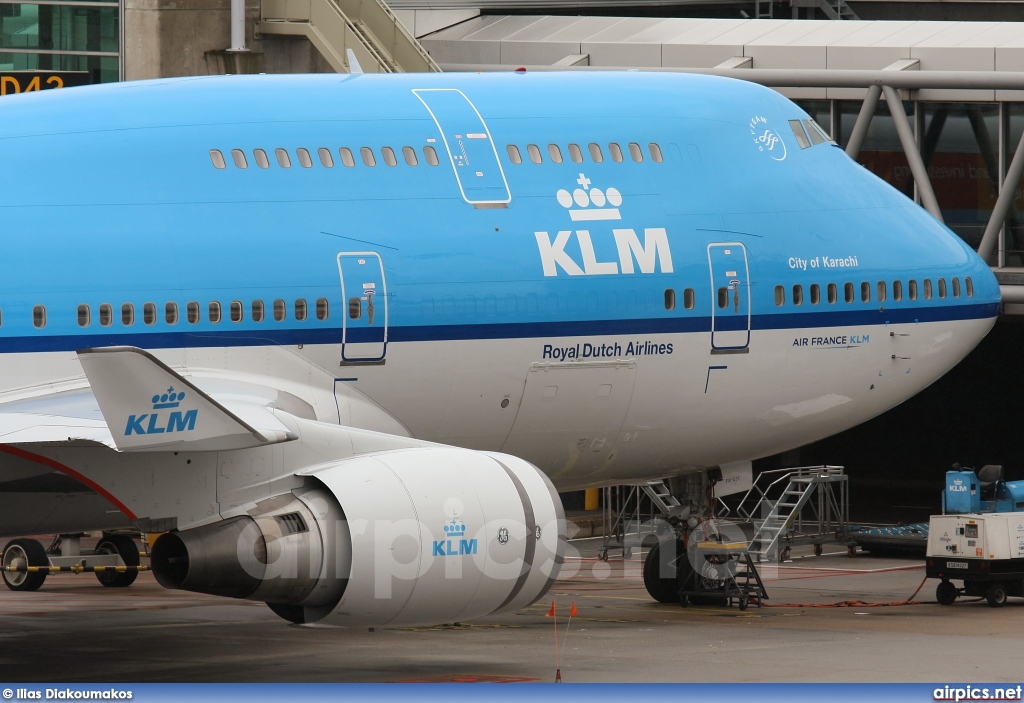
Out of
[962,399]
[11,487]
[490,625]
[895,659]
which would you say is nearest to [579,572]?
[490,625]

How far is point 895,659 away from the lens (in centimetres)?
1964

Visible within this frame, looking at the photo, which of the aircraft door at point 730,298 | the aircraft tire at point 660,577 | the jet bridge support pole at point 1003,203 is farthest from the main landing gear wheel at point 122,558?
the jet bridge support pole at point 1003,203

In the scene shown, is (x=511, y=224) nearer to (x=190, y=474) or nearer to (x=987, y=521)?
(x=190, y=474)

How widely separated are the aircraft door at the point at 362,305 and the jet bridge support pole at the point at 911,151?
1776 cm

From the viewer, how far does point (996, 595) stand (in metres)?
25.0

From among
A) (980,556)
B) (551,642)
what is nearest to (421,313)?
(551,642)

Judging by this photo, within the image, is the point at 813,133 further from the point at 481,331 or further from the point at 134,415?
the point at 134,415

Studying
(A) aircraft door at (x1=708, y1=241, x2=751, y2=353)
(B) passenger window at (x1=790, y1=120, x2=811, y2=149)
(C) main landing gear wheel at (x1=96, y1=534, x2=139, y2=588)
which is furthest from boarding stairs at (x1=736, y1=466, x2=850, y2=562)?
(C) main landing gear wheel at (x1=96, y1=534, x2=139, y2=588)

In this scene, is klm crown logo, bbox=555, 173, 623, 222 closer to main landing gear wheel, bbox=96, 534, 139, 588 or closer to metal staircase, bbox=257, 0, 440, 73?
main landing gear wheel, bbox=96, 534, 139, 588

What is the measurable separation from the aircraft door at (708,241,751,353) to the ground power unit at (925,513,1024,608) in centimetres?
561

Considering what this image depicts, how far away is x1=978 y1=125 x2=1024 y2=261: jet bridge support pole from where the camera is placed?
33.9m

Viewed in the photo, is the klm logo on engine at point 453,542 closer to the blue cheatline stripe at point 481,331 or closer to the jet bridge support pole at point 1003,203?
the blue cheatline stripe at point 481,331

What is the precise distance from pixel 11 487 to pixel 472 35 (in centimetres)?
2525

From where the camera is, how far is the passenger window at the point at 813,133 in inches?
915
